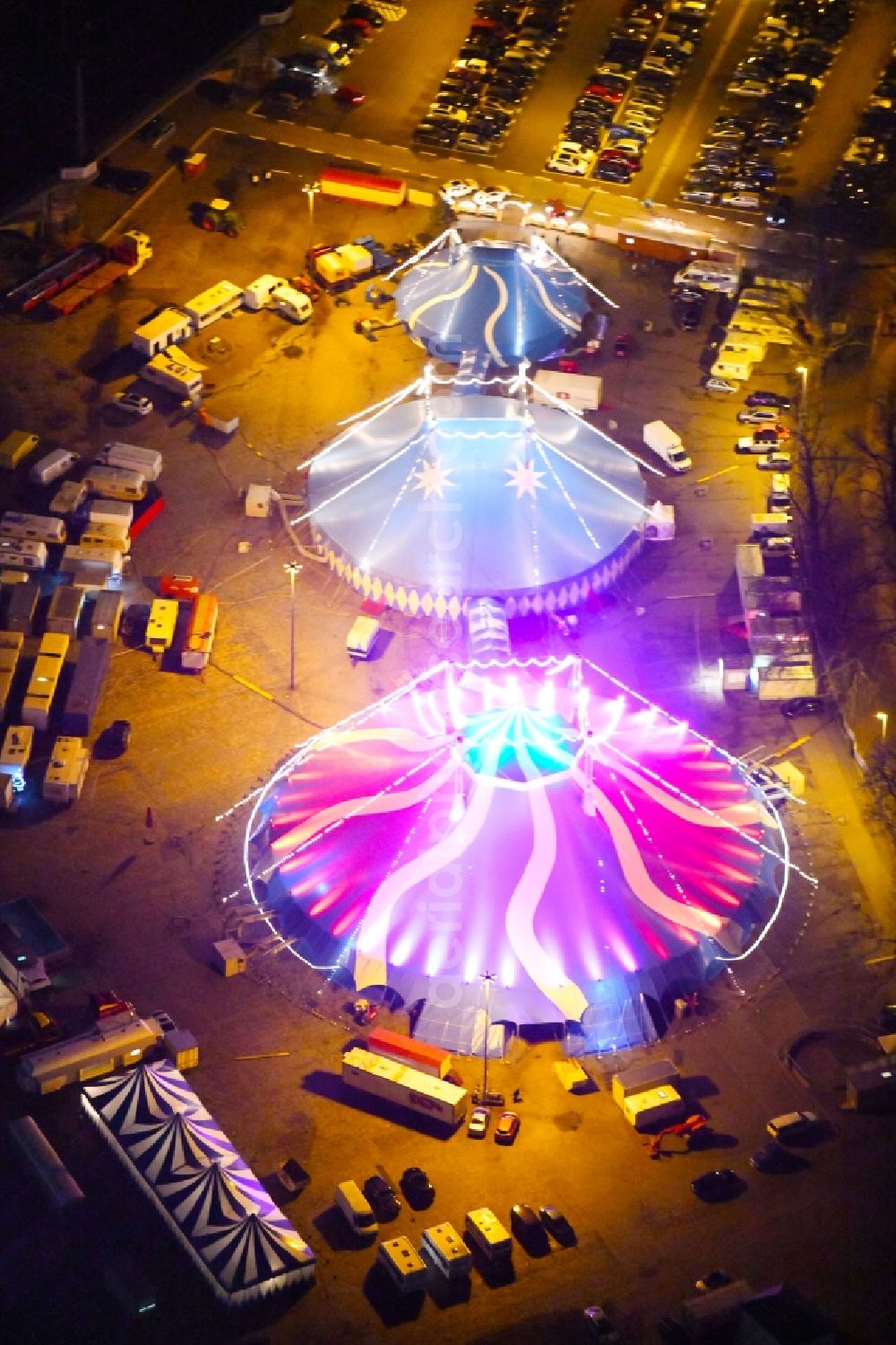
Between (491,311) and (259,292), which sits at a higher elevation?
(259,292)

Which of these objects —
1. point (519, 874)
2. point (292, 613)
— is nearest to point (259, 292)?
point (292, 613)

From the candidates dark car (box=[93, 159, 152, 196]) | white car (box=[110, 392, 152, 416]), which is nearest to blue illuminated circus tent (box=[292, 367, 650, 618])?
white car (box=[110, 392, 152, 416])

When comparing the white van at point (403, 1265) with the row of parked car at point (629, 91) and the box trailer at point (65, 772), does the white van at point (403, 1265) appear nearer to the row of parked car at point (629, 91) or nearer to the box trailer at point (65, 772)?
the box trailer at point (65, 772)

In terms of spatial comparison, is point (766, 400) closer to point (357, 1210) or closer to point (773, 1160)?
point (773, 1160)

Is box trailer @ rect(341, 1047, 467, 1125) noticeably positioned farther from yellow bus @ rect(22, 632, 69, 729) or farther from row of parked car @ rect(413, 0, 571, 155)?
row of parked car @ rect(413, 0, 571, 155)

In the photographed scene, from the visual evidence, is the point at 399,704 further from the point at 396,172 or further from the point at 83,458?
the point at 396,172

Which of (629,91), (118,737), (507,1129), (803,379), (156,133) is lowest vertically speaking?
(507,1129)

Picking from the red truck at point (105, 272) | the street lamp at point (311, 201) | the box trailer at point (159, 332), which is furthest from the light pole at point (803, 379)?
the red truck at point (105, 272)

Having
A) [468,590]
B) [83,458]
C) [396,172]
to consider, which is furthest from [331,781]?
[396,172]
